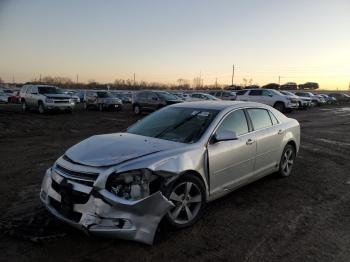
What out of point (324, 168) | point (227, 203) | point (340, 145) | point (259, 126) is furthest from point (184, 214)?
point (340, 145)

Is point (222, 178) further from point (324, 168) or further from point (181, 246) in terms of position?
point (324, 168)

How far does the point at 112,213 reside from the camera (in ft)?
12.0

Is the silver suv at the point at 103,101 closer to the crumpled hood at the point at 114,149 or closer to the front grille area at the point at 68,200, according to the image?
the crumpled hood at the point at 114,149

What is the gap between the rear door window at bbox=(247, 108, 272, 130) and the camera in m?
5.93

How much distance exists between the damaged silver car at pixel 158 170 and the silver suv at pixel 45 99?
18896mm

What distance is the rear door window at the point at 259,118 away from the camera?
5930 mm

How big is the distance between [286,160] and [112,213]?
428cm

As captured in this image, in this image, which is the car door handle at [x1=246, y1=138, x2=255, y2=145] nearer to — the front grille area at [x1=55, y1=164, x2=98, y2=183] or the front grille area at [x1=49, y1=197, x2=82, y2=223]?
the front grille area at [x1=55, y1=164, x2=98, y2=183]

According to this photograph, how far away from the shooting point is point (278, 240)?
4090mm

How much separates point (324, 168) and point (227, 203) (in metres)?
3.53

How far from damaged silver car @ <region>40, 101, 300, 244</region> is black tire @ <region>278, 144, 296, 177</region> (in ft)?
2.37

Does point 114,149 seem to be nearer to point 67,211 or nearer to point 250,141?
point 67,211

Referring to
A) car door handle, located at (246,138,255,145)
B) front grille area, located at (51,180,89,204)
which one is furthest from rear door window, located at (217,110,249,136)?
front grille area, located at (51,180,89,204)

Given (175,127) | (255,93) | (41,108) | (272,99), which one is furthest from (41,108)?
(175,127)
